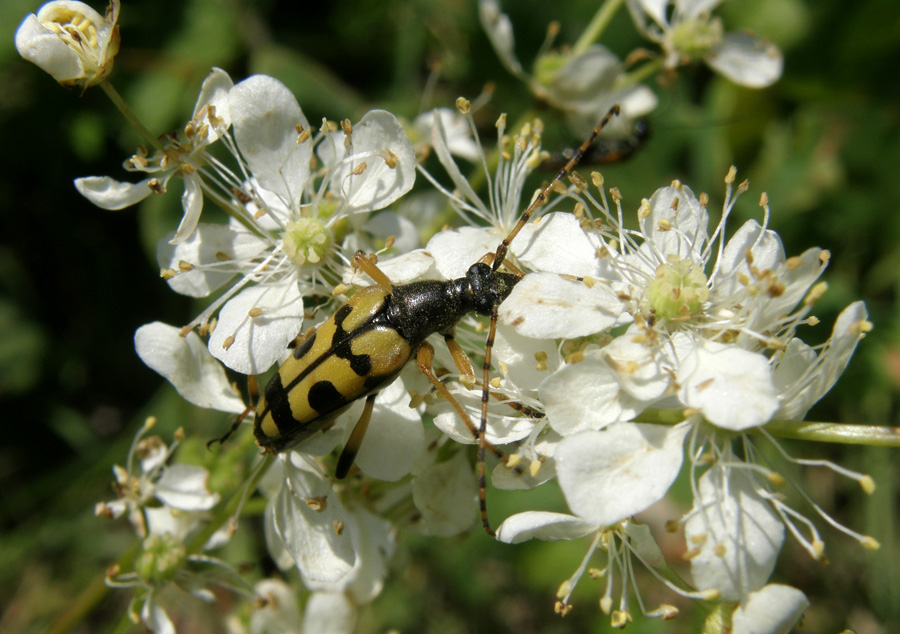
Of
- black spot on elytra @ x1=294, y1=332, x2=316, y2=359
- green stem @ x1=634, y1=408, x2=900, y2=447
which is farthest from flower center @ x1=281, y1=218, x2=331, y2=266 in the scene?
green stem @ x1=634, y1=408, x2=900, y2=447

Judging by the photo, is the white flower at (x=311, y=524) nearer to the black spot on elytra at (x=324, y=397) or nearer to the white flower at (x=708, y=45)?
the black spot on elytra at (x=324, y=397)

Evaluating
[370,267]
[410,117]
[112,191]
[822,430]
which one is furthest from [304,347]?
[410,117]

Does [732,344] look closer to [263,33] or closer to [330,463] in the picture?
[330,463]

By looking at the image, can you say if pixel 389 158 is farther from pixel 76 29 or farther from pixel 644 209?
pixel 76 29

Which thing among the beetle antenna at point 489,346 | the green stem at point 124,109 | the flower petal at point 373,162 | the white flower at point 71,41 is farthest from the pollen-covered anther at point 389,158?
the white flower at point 71,41

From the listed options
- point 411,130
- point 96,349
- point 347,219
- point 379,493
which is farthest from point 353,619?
point 96,349

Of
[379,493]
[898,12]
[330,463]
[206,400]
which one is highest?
[898,12]
